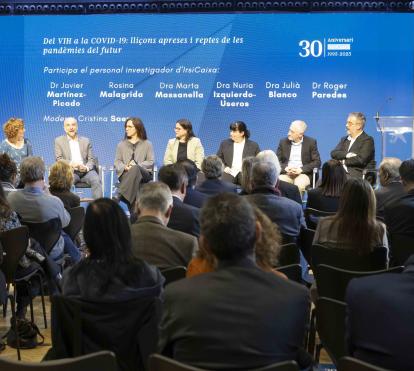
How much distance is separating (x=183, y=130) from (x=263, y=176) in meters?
4.54

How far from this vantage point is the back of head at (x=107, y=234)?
2.79m

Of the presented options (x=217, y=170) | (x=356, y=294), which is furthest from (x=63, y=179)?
(x=356, y=294)

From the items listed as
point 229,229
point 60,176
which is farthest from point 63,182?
point 229,229

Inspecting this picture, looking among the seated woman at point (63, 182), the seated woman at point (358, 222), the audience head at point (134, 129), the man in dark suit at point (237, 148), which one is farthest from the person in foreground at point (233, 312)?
the audience head at point (134, 129)

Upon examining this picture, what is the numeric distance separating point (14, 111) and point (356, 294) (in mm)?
9369

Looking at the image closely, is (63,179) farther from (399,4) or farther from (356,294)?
(399,4)

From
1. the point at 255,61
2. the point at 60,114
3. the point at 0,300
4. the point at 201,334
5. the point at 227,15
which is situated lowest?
the point at 0,300

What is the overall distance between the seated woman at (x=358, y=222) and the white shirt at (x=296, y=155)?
507cm

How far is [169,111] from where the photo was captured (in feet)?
35.2

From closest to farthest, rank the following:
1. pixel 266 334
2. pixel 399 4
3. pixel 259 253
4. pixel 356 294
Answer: pixel 266 334, pixel 356 294, pixel 259 253, pixel 399 4

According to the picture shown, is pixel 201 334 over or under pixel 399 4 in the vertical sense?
under

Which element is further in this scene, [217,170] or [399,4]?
[399,4]

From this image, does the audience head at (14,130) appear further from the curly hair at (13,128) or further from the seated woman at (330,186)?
the seated woman at (330,186)

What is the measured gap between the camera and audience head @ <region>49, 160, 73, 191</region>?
19.6 feet
